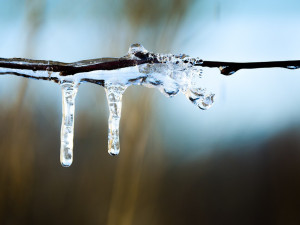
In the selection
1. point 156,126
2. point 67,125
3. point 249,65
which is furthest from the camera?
point 156,126

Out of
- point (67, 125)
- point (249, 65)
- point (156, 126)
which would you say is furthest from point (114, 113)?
point (156, 126)

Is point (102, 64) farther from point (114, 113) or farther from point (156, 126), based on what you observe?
point (156, 126)

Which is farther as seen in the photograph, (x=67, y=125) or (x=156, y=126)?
(x=156, y=126)

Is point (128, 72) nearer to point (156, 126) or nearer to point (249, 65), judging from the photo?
point (249, 65)

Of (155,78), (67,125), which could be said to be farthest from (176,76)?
(67,125)

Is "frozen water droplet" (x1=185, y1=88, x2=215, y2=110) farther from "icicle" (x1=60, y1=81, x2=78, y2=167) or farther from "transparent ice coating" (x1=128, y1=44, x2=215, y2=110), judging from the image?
"icicle" (x1=60, y1=81, x2=78, y2=167)

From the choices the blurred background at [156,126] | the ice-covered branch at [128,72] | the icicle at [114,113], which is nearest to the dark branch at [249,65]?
the ice-covered branch at [128,72]

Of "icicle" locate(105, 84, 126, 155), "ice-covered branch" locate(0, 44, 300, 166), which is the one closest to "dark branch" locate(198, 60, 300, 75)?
"ice-covered branch" locate(0, 44, 300, 166)

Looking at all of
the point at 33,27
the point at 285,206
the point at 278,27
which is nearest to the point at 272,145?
the point at 285,206

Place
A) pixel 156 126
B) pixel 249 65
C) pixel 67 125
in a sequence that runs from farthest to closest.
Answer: pixel 156 126
pixel 67 125
pixel 249 65
